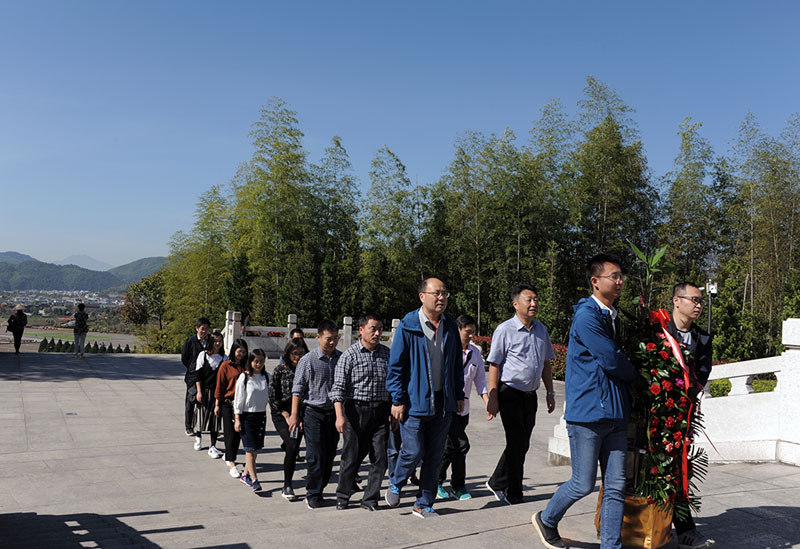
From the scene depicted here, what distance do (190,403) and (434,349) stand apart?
4.51 m

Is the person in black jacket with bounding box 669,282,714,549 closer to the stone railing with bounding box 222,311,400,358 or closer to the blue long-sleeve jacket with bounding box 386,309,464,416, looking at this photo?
the blue long-sleeve jacket with bounding box 386,309,464,416

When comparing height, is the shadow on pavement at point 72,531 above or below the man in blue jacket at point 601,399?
below

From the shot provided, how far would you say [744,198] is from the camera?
67.2 ft

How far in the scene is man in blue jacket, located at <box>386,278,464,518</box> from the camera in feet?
13.5

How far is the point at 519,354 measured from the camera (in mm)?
4527

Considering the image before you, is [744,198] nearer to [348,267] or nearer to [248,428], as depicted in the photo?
[348,267]

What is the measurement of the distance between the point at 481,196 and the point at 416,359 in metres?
19.5

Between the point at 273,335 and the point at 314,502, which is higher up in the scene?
the point at 273,335

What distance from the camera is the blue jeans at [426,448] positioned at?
4.16 metres

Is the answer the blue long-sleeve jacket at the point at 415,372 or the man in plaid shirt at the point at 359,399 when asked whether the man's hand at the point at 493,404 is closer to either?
the blue long-sleeve jacket at the point at 415,372

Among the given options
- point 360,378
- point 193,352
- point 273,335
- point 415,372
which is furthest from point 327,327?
point 273,335

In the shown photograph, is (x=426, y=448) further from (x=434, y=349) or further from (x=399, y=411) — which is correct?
(x=434, y=349)

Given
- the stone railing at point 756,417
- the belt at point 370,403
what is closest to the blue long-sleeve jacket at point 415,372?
the belt at point 370,403

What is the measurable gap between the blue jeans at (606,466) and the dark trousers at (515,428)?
1.09 m
